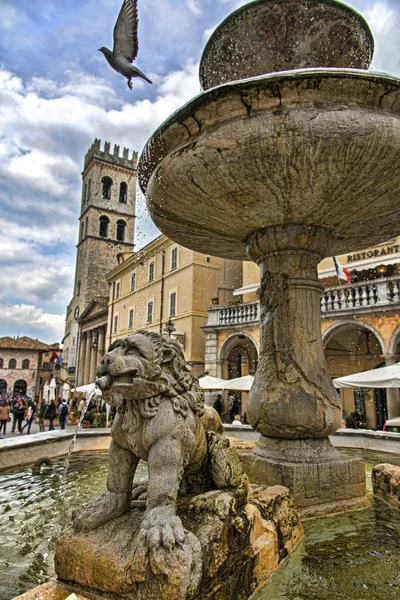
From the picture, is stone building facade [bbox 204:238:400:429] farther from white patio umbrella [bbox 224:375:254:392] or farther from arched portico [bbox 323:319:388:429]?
white patio umbrella [bbox 224:375:254:392]

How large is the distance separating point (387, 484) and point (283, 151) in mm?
2862

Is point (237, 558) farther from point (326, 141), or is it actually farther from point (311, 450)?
point (326, 141)

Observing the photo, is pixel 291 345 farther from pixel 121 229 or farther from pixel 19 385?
pixel 19 385

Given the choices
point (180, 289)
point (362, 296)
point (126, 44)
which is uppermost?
point (180, 289)

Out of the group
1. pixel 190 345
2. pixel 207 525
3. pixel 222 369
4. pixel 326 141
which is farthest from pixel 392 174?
pixel 190 345

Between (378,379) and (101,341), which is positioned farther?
(101,341)

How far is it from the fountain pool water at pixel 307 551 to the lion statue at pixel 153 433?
0.53 metres

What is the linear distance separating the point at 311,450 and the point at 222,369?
54.8 feet

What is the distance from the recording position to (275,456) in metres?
3.42

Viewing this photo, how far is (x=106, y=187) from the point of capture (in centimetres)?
5562

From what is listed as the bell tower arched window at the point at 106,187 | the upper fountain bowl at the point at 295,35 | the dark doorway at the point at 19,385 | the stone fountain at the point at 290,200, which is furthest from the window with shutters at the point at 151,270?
the dark doorway at the point at 19,385

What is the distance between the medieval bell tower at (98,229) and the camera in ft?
163

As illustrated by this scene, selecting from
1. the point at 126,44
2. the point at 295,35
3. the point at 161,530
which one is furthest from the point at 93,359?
the point at 161,530

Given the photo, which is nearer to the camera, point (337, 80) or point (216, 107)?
point (337, 80)
